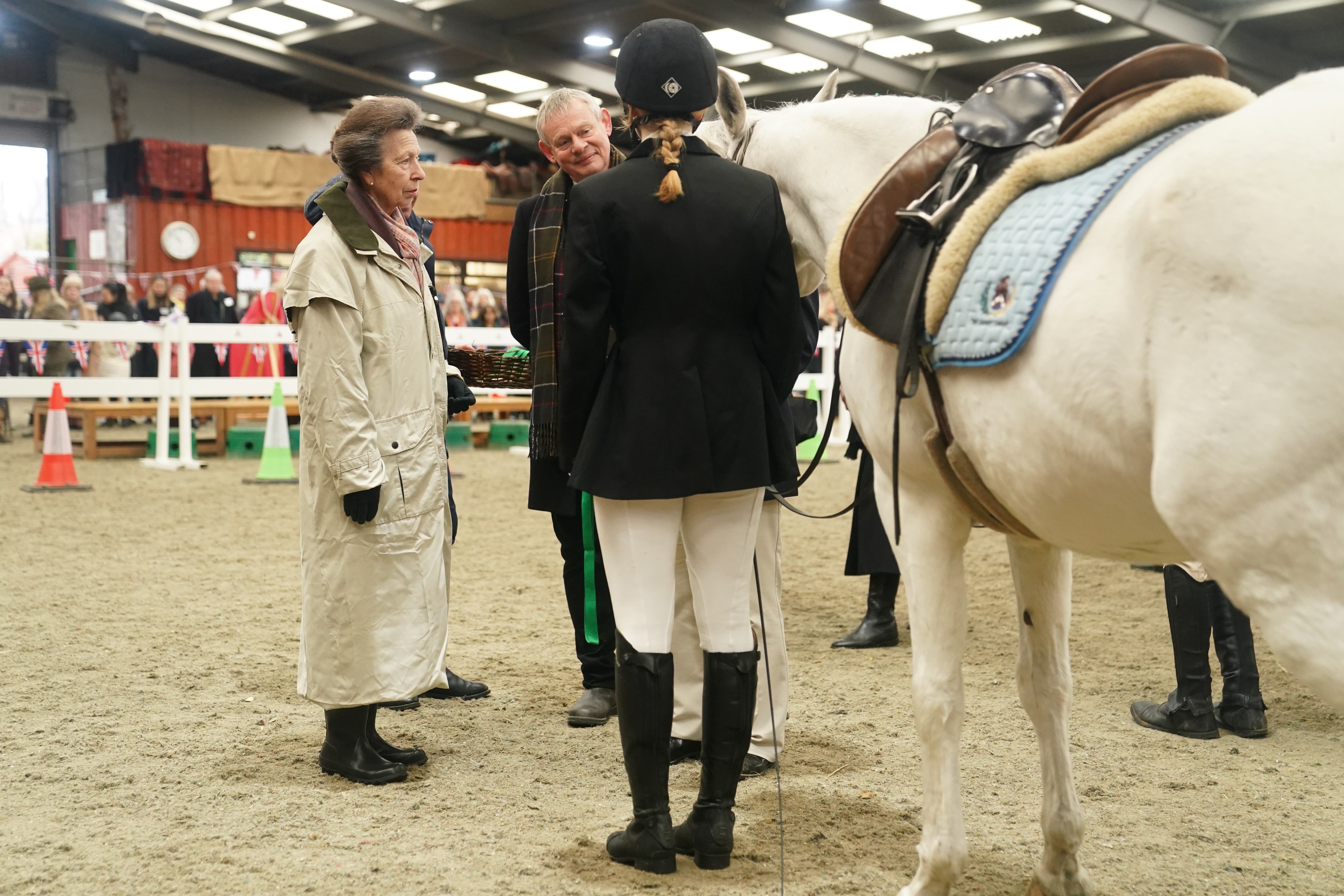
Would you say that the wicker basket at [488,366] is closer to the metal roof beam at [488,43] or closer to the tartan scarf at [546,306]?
the tartan scarf at [546,306]

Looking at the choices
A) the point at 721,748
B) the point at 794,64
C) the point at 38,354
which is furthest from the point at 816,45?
the point at 721,748

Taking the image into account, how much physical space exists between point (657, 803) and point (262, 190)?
20426mm

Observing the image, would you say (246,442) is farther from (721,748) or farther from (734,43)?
(721,748)

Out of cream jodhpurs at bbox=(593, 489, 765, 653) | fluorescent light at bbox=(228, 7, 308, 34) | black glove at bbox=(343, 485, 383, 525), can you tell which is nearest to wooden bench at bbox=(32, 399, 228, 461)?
black glove at bbox=(343, 485, 383, 525)

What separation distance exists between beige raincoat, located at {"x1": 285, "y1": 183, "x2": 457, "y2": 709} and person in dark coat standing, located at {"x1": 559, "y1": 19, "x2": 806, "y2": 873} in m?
0.72

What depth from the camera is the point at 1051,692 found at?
2537 millimetres

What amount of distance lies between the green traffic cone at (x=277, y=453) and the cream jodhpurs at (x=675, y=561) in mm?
7699

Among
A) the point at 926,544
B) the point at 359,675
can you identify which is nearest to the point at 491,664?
the point at 359,675

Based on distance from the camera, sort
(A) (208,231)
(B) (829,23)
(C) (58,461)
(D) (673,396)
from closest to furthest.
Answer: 1. (D) (673,396)
2. (C) (58,461)
3. (B) (829,23)
4. (A) (208,231)

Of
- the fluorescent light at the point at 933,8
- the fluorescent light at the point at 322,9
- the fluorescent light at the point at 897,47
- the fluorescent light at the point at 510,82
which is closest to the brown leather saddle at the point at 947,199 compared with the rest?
the fluorescent light at the point at 933,8

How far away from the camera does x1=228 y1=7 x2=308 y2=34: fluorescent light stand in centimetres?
1962

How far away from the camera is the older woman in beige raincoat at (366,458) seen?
302 cm

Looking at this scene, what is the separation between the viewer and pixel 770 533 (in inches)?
134

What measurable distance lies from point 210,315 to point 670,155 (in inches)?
538
